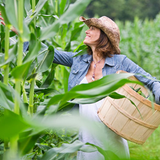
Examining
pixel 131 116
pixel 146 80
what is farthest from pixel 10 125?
pixel 146 80

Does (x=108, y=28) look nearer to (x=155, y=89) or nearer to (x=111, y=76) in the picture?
(x=155, y=89)

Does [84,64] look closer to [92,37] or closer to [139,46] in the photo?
[92,37]

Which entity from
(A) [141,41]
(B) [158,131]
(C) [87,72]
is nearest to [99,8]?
(A) [141,41]

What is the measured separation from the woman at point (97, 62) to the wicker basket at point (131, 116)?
0.24 m

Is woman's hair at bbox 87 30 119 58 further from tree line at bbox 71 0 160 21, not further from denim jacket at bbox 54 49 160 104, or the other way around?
tree line at bbox 71 0 160 21

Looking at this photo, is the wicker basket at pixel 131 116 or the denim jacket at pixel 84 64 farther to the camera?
the denim jacket at pixel 84 64

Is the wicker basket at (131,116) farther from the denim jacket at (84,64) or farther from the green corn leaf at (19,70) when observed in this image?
the green corn leaf at (19,70)

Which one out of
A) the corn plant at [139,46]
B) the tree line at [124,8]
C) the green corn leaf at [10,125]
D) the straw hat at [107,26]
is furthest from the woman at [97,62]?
the tree line at [124,8]

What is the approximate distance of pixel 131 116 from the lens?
172cm

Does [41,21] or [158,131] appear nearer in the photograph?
[41,21]

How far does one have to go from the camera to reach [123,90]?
1.74 m

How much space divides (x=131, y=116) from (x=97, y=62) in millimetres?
590

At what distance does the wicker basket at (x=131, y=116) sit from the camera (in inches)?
66.4

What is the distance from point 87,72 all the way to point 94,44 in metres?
0.21
